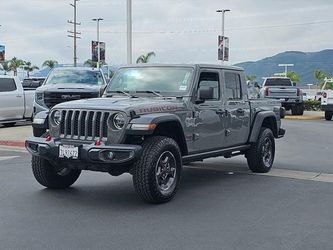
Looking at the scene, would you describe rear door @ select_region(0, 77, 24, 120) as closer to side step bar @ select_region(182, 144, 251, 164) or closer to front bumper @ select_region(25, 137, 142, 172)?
side step bar @ select_region(182, 144, 251, 164)

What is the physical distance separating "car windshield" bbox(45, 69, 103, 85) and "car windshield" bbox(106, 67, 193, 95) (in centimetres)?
768

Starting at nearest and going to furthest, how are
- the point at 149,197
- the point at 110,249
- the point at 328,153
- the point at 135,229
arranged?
the point at 110,249
the point at 135,229
the point at 149,197
the point at 328,153

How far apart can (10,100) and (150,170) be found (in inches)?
501

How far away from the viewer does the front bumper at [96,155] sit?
21.0ft

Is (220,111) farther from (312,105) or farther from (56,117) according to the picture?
(312,105)

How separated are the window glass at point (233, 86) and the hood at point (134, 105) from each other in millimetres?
1510

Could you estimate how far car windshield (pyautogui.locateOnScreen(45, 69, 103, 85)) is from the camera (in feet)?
52.0

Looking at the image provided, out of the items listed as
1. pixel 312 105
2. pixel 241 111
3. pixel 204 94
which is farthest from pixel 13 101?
pixel 312 105

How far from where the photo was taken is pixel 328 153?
12.4 metres

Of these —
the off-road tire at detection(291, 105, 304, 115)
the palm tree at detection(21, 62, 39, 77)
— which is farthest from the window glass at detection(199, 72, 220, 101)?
the palm tree at detection(21, 62, 39, 77)

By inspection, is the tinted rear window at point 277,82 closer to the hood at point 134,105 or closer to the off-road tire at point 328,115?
the off-road tire at point 328,115

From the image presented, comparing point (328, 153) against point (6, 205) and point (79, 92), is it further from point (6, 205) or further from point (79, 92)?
point (6, 205)

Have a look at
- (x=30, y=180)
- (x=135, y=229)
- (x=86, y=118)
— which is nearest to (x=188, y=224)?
(x=135, y=229)

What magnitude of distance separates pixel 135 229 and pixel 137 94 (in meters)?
2.66
